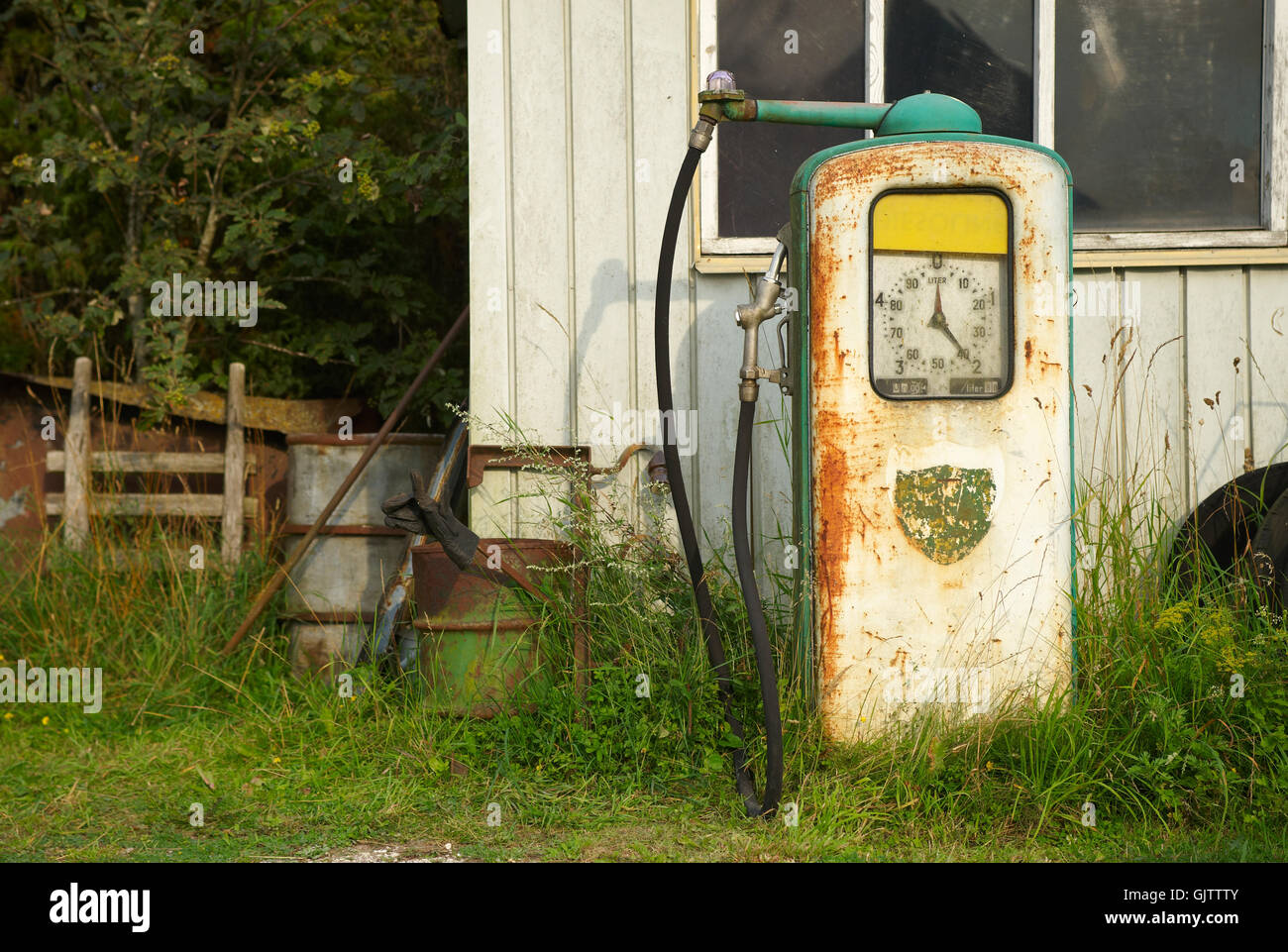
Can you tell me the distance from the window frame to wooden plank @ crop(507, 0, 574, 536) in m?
0.48

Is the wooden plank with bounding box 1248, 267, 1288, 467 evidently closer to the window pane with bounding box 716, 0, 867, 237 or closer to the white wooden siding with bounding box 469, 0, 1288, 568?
the white wooden siding with bounding box 469, 0, 1288, 568

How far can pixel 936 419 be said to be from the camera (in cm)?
309

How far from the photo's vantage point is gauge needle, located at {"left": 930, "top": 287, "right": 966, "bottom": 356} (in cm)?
311

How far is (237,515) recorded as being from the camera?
483 cm

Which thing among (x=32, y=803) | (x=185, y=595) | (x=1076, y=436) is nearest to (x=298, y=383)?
(x=185, y=595)

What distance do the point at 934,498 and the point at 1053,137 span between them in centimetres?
181

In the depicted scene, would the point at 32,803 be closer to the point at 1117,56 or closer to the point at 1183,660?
the point at 1183,660

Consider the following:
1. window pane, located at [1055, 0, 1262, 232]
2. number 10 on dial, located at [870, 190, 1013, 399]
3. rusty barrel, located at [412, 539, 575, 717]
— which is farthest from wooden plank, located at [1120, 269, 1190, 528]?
rusty barrel, located at [412, 539, 575, 717]

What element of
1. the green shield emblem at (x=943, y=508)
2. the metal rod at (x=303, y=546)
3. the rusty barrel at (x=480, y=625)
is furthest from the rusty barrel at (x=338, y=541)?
the green shield emblem at (x=943, y=508)

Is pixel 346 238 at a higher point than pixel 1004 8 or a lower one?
lower

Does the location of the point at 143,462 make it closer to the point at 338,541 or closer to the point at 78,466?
the point at 78,466

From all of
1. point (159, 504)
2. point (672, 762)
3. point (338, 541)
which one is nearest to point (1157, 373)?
point (672, 762)
